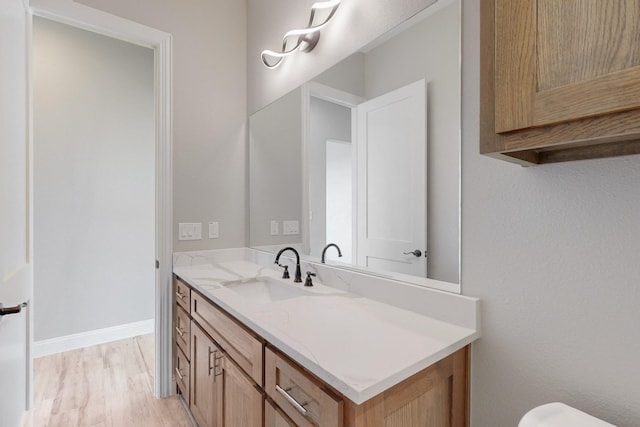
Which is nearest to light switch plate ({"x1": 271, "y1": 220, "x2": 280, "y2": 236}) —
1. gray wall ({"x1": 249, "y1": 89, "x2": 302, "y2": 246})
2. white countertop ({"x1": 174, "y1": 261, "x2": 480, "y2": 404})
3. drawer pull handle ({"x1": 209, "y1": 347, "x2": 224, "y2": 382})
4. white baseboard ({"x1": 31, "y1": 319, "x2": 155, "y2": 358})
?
gray wall ({"x1": 249, "y1": 89, "x2": 302, "y2": 246})

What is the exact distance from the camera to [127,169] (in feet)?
10.0

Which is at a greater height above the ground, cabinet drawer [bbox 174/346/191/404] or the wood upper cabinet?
the wood upper cabinet

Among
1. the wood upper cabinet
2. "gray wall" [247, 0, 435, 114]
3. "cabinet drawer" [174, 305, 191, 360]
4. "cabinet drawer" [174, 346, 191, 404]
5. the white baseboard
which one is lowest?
the white baseboard

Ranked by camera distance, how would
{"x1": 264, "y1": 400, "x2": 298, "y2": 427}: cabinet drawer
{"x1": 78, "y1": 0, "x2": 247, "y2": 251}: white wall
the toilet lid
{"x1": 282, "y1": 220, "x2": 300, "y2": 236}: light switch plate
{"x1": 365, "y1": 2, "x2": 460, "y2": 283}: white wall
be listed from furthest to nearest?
{"x1": 78, "y1": 0, "x2": 247, "y2": 251}: white wall
{"x1": 282, "y1": 220, "x2": 300, "y2": 236}: light switch plate
{"x1": 365, "y1": 2, "x2": 460, "y2": 283}: white wall
{"x1": 264, "y1": 400, "x2": 298, "y2": 427}: cabinet drawer
the toilet lid

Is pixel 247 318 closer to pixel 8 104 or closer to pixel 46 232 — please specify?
pixel 8 104

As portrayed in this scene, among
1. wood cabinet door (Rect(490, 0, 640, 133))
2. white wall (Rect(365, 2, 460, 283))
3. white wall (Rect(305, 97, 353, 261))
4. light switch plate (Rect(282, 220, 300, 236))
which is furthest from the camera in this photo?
light switch plate (Rect(282, 220, 300, 236))

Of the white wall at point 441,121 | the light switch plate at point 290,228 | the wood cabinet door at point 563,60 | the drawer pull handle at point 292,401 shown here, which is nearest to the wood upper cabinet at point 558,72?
the wood cabinet door at point 563,60

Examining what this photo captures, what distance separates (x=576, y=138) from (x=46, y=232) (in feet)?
11.3

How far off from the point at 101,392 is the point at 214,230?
1.29 m

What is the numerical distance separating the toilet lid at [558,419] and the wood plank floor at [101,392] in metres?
1.80

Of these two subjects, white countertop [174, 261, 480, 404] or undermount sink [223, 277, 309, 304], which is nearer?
white countertop [174, 261, 480, 404]

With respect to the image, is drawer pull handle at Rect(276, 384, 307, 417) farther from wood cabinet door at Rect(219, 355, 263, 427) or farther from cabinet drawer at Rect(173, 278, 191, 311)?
cabinet drawer at Rect(173, 278, 191, 311)

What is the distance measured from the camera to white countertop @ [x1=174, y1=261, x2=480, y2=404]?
780 mm

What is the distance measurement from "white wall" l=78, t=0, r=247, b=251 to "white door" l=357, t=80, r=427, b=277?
4.00ft
